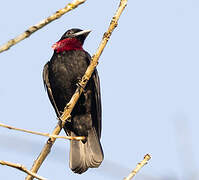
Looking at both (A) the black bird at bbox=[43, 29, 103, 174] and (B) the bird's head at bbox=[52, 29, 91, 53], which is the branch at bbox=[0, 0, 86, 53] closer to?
(A) the black bird at bbox=[43, 29, 103, 174]

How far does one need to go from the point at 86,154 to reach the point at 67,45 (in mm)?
1658

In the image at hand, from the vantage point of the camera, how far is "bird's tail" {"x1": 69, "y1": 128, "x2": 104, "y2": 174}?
19.9ft

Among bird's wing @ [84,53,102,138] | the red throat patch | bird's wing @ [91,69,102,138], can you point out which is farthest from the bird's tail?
the red throat patch

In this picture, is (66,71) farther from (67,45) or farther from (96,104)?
(96,104)

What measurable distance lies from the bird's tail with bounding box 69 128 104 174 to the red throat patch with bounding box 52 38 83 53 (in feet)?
4.16

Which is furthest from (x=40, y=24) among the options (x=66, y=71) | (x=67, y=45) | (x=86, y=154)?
(x=67, y=45)

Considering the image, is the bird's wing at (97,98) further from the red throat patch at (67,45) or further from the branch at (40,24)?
the branch at (40,24)

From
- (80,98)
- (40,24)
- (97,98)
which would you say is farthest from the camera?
(80,98)

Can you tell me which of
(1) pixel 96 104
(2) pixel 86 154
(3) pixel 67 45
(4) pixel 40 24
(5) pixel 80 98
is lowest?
(2) pixel 86 154

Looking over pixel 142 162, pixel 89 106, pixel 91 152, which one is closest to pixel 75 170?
pixel 91 152

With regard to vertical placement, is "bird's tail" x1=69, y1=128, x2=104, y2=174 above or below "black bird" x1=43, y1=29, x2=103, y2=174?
below

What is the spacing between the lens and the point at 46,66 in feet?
21.3

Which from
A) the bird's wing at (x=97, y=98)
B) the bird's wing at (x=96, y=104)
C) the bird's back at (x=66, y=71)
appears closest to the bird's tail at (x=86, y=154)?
the bird's wing at (x=96, y=104)

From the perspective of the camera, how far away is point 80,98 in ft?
20.5
